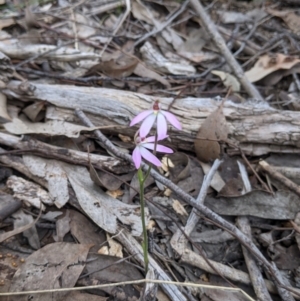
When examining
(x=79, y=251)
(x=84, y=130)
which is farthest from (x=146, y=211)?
(x=84, y=130)

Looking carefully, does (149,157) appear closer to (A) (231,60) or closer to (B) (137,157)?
(B) (137,157)

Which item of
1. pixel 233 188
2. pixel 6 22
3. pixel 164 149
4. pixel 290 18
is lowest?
pixel 233 188

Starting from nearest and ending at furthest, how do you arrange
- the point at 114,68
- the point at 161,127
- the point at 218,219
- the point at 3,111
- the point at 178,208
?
the point at 161,127
the point at 218,219
the point at 178,208
the point at 3,111
the point at 114,68

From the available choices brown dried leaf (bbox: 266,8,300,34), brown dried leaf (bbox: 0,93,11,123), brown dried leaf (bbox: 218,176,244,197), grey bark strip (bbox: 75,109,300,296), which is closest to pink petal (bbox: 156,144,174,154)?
grey bark strip (bbox: 75,109,300,296)

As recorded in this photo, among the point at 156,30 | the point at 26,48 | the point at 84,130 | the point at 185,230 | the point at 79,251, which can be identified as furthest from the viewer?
the point at 156,30

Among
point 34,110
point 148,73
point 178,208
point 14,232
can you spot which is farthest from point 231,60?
point 14,232

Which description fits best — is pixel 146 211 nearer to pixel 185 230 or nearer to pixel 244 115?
pixel 185 230

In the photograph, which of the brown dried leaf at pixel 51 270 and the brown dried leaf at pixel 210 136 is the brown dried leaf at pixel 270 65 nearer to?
the brown dried leaf at pixel 210 136

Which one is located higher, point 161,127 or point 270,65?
point 161,127
